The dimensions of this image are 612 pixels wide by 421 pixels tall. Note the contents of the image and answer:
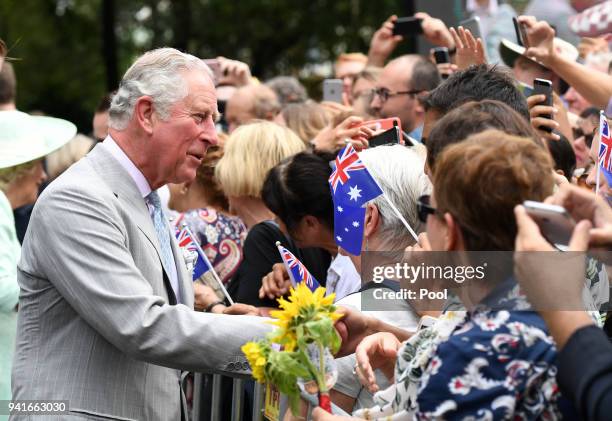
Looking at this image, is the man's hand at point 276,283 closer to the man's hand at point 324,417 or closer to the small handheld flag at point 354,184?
the small handheld flag at point 354,184

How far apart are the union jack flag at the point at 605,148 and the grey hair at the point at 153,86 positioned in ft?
5.22

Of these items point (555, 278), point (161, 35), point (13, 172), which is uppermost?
point (555, 278)

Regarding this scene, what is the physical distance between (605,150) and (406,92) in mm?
3007

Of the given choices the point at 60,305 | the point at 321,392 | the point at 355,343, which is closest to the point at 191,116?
the point at 60,305

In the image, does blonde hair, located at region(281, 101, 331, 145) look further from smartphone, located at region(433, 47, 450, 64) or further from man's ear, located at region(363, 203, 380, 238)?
man's ear, located at region(363, 203, 380, 238)

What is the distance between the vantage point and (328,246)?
16.7 feet

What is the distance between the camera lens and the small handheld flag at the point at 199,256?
515cm

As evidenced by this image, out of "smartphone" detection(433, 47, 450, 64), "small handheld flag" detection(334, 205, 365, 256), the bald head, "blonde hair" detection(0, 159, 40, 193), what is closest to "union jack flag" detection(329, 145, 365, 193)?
"small handheld flag" detection(334, 205, 365, 256)

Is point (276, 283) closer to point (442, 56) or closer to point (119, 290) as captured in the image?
point (119, 290)

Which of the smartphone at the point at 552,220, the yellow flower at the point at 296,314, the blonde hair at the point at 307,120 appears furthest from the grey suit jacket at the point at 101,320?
the blonde hair at the point at 307,120

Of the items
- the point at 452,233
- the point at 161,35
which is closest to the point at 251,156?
the point at 452,233

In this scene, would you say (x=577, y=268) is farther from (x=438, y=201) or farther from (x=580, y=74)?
(x=580, y=74)

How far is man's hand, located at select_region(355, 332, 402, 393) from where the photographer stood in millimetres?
3127

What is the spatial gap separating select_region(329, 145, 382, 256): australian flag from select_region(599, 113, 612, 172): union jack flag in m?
0.92
